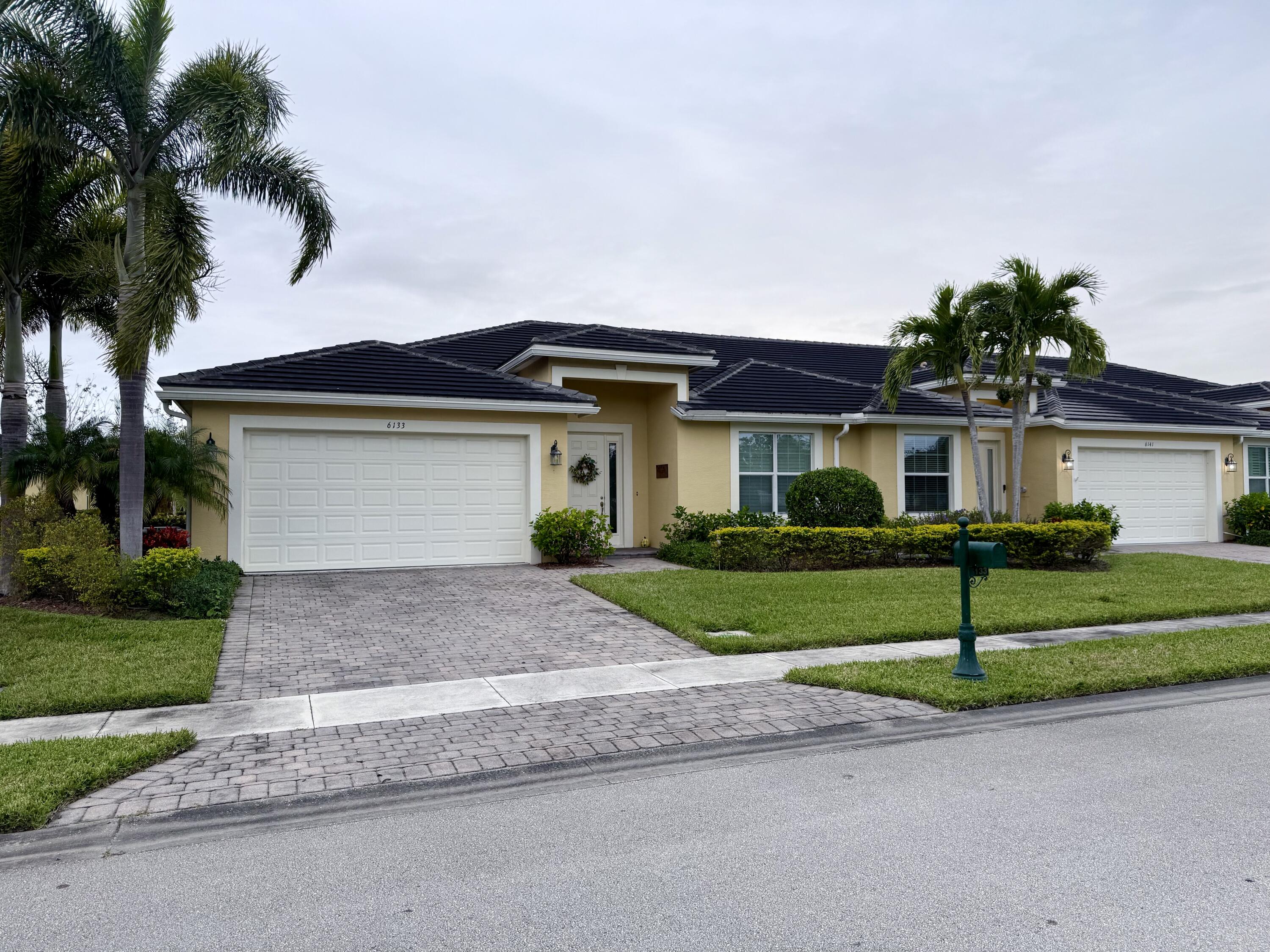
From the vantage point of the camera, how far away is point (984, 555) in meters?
6.80

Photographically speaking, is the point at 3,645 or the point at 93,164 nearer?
the point at 3,645

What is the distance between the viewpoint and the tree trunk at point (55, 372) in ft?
44.0

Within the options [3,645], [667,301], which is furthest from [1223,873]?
[667,301]

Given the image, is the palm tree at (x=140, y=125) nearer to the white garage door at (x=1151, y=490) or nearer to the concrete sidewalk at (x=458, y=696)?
the concrete sidewalk at (x=458, y=696)

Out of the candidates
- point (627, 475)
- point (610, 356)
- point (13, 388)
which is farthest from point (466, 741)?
point (627, 475)

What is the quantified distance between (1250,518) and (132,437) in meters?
22.7

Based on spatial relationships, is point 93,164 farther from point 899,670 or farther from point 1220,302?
point 1220,302

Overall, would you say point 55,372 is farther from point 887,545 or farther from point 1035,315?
point 1035,315

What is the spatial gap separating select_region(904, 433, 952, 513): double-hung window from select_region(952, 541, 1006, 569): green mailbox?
37.5 feet

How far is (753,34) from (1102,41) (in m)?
5.42

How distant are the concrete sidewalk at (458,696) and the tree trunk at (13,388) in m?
7.61

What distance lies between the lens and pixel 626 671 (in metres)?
7.60

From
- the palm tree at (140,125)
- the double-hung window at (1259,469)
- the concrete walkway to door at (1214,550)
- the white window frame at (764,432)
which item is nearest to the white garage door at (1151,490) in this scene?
the concrete walkway to door at (1214,550)

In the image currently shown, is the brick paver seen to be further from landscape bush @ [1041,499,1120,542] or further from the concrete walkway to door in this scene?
the concrete walkway to door
